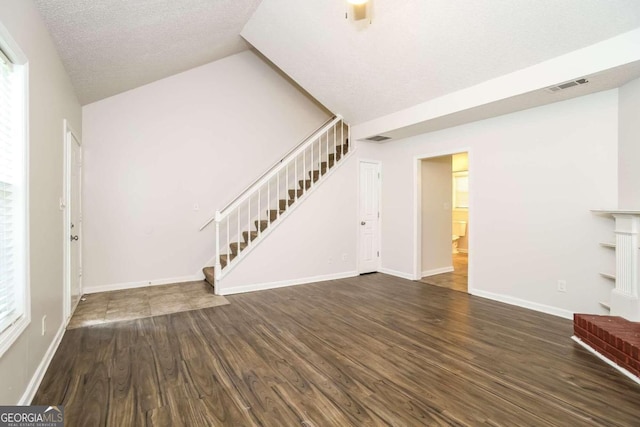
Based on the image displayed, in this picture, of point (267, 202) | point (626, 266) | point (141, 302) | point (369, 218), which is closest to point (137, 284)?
point (141, 302)

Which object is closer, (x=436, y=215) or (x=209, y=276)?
(x=209, y=276)

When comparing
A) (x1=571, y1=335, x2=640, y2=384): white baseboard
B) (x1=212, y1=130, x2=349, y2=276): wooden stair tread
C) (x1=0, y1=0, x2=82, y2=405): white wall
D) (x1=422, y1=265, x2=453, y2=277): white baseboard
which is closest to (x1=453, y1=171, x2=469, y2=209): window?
(x1=422, y1=265, x2=453, y2=277): white baseboard

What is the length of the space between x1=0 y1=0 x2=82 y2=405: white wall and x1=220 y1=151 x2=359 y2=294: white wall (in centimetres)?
217

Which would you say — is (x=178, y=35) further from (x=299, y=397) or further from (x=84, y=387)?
(x=299, y=397)

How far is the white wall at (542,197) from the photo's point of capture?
3.40 meters

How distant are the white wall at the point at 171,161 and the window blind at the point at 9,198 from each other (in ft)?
10.1

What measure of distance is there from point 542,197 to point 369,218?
9.30ft

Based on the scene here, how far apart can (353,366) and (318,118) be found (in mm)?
5455

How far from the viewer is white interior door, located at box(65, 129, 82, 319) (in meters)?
3.37

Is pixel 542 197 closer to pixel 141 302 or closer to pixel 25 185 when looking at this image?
pixel 25 185

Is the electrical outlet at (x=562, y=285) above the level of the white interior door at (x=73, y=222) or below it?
below

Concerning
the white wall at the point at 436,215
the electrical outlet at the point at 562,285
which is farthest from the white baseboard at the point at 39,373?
the white wall at the point at 436,215

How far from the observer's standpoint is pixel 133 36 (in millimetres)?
3203

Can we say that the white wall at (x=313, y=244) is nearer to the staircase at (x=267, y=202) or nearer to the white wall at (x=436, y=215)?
the staircase at (x=267, y=202)
